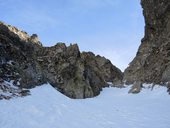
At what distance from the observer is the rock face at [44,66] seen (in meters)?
29.7

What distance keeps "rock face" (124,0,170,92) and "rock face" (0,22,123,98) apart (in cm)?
927

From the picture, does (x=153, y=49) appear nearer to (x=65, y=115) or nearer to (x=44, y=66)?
(x=44, y=66)

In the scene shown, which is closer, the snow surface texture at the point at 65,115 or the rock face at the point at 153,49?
the snow surface texture at the point at 65,115

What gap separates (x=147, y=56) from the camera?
51000 mm

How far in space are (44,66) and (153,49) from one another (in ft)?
71.2

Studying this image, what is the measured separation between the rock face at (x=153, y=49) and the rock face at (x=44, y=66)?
30.4 feet

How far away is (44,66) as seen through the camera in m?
37.2

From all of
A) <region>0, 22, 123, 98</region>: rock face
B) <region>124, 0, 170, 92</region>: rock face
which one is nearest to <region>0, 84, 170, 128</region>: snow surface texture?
<region>0, 22, 123, 98</region>: rock face

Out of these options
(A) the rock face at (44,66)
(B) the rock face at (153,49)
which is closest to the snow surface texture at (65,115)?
(A) the rock face at (44,66)

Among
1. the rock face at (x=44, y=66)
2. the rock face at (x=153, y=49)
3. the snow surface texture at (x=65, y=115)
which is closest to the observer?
the snow surface texture at (x=65, y=115)

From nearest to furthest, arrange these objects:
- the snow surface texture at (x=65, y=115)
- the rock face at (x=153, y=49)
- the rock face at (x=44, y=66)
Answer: the snow surface texture at (x=65, y=115)
the rock face at (x=44, y=66)
the rock face at (x=153, y=49)

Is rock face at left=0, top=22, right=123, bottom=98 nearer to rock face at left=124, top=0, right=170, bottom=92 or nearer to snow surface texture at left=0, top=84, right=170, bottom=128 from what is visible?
snow surface texture at left=0, top=84, right=170, bottom=128

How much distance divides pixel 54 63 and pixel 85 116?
16.6m

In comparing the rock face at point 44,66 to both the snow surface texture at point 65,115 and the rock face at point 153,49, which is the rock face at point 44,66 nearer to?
the snow surface texture at point 65,115
